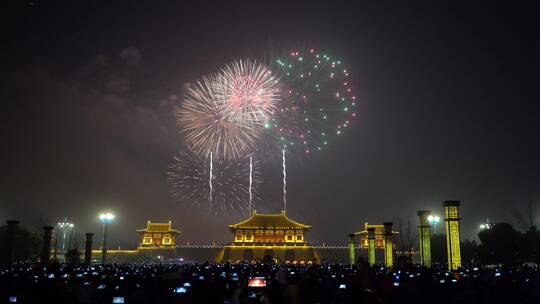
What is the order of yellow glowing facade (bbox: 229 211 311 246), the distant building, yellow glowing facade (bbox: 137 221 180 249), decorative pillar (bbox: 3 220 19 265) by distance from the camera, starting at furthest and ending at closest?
1. yellow glowing facade (bbox: 137 221 180 249)
2. the distant building
3. yellow glowing facade (bbox: 229 211 311 246)
4. decorative pillar (bbox: 3 220 19 265)

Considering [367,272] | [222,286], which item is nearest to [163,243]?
[222,286]

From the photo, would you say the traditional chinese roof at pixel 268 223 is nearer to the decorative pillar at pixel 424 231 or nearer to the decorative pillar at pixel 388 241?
the decorative pillar at pixel 388 241

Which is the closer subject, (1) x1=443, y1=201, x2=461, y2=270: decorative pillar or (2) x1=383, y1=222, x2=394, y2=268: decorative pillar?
(1) x1=443, y1=201, x2=461, y2=270: decorative pillar

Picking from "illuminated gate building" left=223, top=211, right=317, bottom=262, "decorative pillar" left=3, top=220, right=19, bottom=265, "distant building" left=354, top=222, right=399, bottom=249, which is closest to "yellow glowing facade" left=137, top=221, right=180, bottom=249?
"illuminated gate building" left=223, top=211, right=317, bottom=262

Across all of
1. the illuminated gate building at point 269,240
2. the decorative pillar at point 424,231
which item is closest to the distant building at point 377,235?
the illuminated gate building at point 269,240

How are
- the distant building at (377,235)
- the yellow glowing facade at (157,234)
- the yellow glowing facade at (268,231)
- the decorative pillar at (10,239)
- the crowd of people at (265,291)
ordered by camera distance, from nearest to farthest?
the crowd of people at (265,291) < the decorative pillar at (10,239) < the yellow glowing facade at (268,231) < the distant building at (377,235) < the yellow glowing facade at (157,234)

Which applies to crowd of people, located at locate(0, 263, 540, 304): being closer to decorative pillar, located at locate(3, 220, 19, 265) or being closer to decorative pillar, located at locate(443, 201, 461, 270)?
decorative pillar, located at locate(443, 201, 461, 270)

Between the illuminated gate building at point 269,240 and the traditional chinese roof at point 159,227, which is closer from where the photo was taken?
the illuminated gate building at point 269,240
